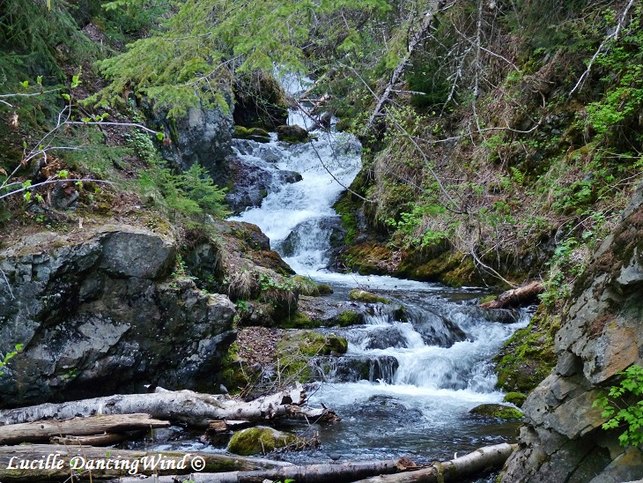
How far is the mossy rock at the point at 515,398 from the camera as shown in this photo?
743 centimetres

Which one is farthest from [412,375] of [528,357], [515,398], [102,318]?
[102,318]

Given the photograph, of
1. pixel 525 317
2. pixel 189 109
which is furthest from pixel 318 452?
pixel 189 109

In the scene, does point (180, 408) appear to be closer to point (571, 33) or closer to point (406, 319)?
point (406, 319)

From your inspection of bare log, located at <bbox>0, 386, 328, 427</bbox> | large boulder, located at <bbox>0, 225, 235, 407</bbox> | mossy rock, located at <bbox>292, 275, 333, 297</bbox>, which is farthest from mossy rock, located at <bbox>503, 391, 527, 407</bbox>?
mossy rock, located at <bbox>292, 275, 333, 297</bbox>

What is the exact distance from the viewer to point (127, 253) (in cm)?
715

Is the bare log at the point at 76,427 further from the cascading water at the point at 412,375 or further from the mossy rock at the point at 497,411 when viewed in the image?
the mossy rock at the point at 497,411

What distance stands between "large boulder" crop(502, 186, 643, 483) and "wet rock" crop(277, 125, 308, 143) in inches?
754

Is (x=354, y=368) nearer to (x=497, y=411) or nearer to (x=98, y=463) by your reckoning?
(x=497, y=411)

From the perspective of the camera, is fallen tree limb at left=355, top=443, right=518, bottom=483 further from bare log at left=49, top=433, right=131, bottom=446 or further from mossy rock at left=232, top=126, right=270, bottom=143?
mossy rock at left=232, top=126, right=270, bottom=143

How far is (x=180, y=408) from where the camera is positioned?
635 cm

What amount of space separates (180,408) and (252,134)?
1743cm

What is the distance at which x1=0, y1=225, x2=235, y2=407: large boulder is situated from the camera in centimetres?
641

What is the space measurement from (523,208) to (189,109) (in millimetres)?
9140

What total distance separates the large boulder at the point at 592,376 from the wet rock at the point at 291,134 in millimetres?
19155
